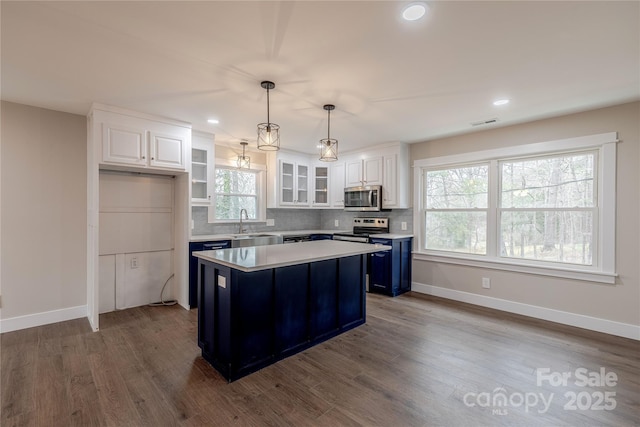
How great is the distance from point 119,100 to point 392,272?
163 inches

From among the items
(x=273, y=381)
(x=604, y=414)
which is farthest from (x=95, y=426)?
(x=604, y=414)

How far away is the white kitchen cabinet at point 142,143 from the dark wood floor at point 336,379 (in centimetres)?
190

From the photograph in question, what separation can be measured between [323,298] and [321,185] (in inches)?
130

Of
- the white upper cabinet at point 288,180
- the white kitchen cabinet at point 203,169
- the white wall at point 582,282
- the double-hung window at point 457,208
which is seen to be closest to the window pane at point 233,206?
the white upper cabinet at point 288,180

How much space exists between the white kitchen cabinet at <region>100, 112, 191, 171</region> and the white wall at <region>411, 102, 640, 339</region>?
3948 mm

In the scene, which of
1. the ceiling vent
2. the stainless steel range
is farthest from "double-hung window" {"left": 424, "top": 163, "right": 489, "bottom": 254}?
the stainless steel range

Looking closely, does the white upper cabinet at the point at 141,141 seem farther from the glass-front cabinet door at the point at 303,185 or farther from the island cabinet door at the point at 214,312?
the glass-front cabinet door at the point at 303,185

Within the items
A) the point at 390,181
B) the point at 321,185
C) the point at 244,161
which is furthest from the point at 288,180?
the point at 390,181

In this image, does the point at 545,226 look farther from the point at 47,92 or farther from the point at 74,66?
the point at 47,92

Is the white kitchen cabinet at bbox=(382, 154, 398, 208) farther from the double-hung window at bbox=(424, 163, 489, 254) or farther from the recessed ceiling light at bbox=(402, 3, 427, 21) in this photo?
the recessed ceiling light at bbox=(402, 3, 427, 21)

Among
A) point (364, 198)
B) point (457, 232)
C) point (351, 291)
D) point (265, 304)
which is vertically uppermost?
point (364, 198)

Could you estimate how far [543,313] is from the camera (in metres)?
3.64

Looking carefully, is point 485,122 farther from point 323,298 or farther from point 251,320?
point 251,320

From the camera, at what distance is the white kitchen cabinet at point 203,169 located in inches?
171
